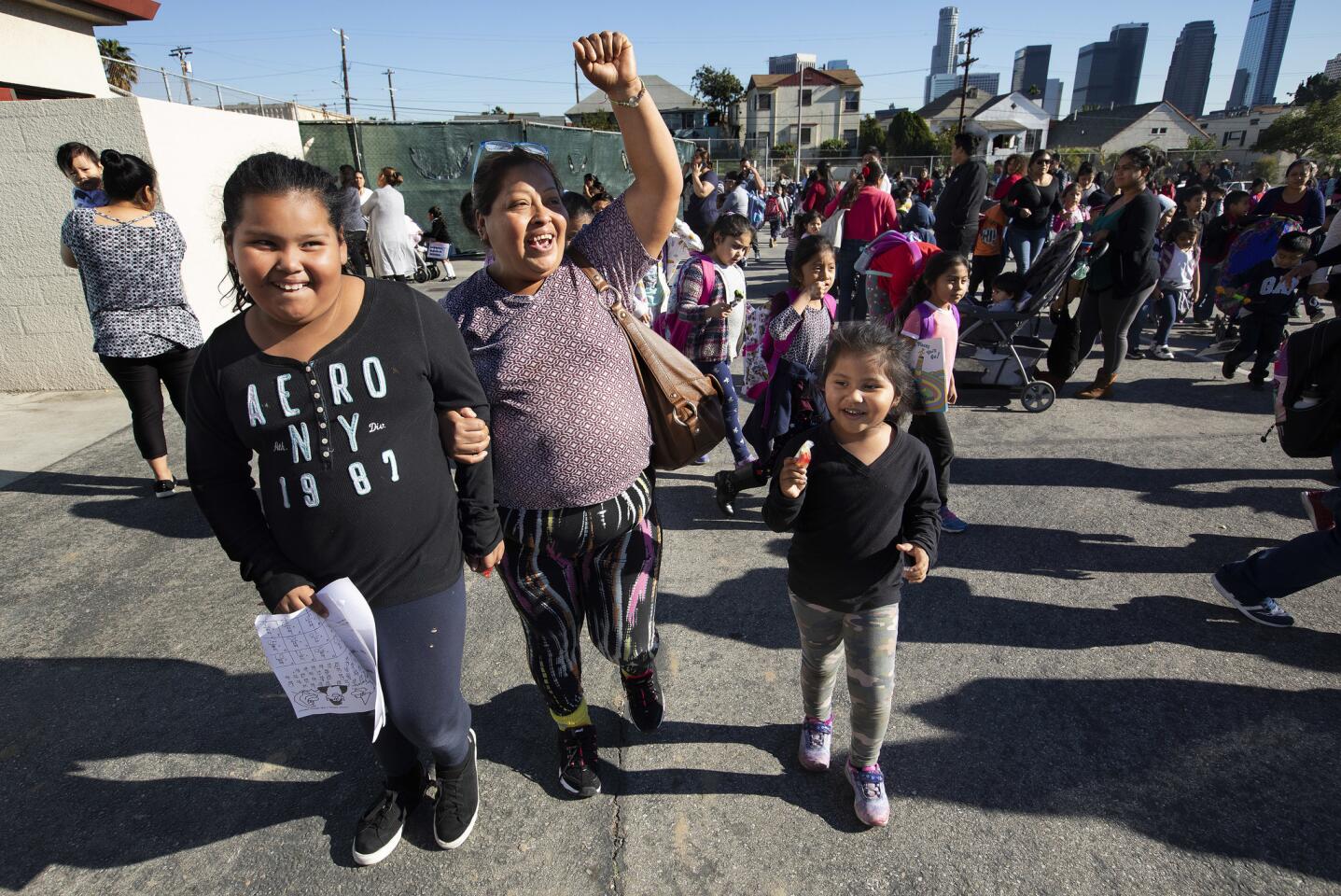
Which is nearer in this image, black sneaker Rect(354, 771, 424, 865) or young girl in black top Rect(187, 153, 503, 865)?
young girl in black top Rect(187, 153, 503, 865)

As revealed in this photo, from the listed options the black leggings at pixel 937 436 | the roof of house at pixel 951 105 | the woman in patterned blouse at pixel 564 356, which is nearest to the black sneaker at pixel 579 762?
the woman in patterned blouse at pixel 564 356

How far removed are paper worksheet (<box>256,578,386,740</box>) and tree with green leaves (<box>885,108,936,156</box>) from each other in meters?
59.3

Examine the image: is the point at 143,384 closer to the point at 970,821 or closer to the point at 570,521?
the point at 570,521

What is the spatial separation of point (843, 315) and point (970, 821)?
21.9 feet

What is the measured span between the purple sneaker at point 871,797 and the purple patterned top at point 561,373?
1152mm

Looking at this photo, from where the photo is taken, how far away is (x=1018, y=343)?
6555mm

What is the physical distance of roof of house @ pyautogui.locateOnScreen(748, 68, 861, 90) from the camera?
6950 cm

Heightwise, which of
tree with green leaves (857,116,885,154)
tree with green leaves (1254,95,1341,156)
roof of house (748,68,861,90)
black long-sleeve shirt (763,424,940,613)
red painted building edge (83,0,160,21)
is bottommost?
black long-sleeve shirt (763,424,940,613)

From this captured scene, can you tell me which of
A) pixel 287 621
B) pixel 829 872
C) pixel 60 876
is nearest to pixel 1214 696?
pixel 829 872

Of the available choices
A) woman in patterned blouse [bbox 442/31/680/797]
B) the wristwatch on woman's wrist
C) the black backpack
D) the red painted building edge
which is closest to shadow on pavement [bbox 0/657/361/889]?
woman in patterned blouse [bbox 442/31/680/797]

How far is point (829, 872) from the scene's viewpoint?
196 cm

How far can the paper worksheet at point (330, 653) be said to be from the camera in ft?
5.28

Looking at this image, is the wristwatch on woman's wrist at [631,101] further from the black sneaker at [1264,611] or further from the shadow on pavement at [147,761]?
the black sneaker at [1264,611]

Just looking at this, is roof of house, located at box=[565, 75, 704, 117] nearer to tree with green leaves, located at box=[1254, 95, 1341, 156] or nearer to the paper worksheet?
tree with green leaves, located at box=[1254, 95, 1341, 156]
